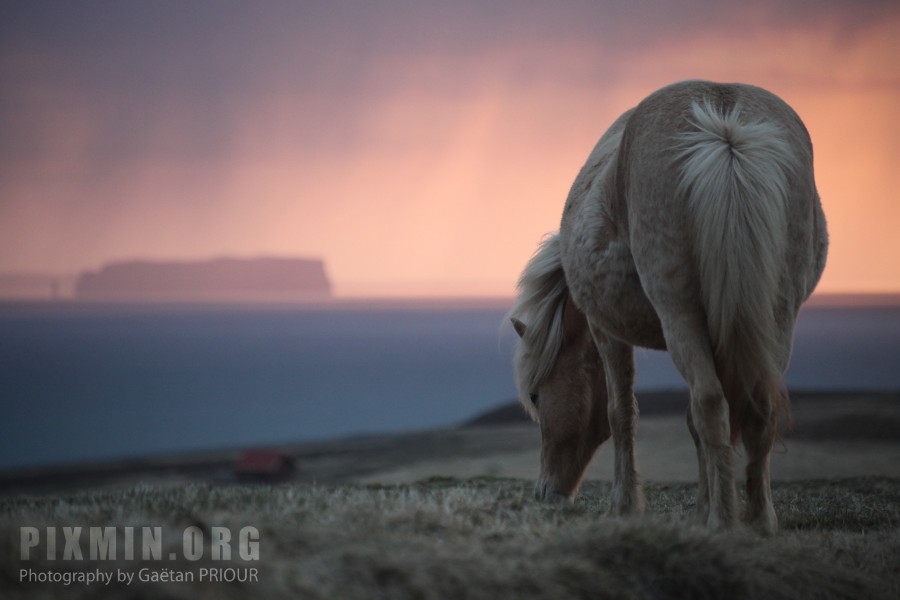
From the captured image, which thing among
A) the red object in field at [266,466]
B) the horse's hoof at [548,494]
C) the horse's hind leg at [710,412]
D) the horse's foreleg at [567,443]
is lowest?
the red object in field at [266,466]

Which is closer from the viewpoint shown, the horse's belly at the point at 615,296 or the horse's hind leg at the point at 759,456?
the horse's hind leg at the point at 759,456

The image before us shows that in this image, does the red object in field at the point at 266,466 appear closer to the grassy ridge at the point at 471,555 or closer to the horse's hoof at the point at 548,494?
the horse's hoof at the point at 548,494

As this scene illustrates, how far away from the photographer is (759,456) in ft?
16.6

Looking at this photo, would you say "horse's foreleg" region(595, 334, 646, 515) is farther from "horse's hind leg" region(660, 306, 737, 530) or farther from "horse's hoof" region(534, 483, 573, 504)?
"horse's hind leg" region(660, 306, 737, 530)

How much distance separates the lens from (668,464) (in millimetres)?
26016

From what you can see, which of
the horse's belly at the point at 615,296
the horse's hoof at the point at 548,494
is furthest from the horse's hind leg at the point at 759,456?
the horse's hoof at the point at 548,494

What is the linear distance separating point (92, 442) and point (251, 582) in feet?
450

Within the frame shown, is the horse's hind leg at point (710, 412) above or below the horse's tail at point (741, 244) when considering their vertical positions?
below

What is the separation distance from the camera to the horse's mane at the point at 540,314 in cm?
681

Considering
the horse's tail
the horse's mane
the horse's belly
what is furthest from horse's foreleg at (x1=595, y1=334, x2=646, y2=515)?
the horse's tail

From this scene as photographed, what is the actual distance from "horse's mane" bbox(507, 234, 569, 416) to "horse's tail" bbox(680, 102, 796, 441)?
6.78ft

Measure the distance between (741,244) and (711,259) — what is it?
7.5 inches

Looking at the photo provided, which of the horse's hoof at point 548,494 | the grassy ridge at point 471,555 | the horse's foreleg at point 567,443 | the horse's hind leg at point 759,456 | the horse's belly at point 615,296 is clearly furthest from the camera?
the horse's foreleg at point 567,443

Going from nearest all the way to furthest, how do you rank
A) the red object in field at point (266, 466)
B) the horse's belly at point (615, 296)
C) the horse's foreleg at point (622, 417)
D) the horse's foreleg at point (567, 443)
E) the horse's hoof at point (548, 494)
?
the horse's belly at point (615, 296), the horse's foreleg at point (622, 417), the horse's hoof at point (548, 494), the horse's foreleg at point (567, 443), the red object in field at point (266, 466)
